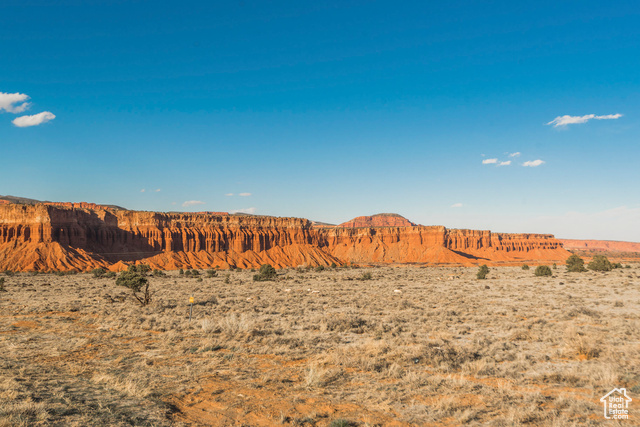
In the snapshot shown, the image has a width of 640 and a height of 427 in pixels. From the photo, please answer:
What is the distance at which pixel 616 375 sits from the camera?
8.95 metres

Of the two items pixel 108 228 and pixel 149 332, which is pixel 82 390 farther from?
pixel 108 228

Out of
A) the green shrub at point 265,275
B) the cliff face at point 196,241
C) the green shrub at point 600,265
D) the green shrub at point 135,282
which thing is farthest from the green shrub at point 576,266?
the green shrub at point 135,282

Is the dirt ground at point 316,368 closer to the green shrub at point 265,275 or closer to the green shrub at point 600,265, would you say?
the green shrub at point 265,275

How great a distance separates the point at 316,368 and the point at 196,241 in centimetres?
8556

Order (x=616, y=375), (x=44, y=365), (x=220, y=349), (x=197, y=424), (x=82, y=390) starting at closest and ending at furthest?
(x=197, y=424)
(x=82, y=390)
(x=616, y=375)
(x=44, y=365)
(x=220, y=349)

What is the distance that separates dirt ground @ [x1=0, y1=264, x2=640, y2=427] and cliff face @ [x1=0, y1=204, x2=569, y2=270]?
5833 cm

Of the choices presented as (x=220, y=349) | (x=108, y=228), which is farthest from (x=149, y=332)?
(x=108, y=228)

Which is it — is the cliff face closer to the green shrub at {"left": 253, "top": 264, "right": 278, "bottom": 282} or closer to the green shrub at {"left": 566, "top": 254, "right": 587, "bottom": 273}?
the green shrub at {"left": 253, "top": 264, "right": 278, "bottom": 282}

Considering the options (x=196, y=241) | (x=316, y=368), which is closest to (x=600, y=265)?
(x=316, y=368)

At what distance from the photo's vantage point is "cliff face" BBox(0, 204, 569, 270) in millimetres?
66562

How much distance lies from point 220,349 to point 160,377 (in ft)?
10.9

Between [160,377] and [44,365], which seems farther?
[44,365]

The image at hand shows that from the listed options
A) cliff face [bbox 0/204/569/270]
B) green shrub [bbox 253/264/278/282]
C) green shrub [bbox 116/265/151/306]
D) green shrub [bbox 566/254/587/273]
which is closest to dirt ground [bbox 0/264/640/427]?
green shrub [bbox 116/265/151/306]

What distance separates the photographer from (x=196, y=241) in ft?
293
